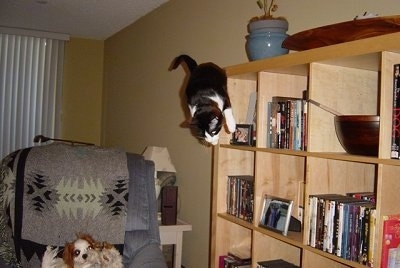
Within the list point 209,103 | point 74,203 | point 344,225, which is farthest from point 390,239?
point 74,203

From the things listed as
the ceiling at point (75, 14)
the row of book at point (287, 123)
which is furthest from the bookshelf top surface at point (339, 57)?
the ceiling at point (75, 14)

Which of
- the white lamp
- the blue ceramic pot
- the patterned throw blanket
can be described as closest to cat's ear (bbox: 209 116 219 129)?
the blue ceramic pot

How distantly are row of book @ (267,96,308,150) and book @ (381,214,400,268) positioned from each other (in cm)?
35

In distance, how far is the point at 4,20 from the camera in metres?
3.63

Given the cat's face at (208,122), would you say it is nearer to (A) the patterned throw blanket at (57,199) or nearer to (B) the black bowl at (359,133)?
(B) the black bowl at (359,133)

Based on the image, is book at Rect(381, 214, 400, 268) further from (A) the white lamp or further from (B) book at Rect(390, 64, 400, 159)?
(A) the white lamp

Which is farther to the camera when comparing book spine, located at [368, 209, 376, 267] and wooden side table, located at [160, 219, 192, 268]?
wooden side table, located at [160, 219, 192, 268]

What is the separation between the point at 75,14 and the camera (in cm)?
330

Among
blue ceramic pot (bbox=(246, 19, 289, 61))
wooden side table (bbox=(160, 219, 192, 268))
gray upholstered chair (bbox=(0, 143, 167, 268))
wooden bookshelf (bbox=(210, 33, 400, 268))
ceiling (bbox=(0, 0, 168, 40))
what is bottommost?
wooden side table (bbox=(160, 219, 192, 268))

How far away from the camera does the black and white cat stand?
4.20 ft

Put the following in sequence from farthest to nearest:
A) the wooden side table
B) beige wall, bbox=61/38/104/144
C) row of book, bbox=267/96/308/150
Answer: beige wall, bbox=61/38/104/144
the wooden side table
row of book, bbox=267/96/308/150

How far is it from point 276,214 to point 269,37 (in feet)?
2.23

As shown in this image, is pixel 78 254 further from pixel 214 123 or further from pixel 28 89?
pixel 28 89

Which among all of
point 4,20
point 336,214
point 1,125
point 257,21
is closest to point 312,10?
point 257,21
